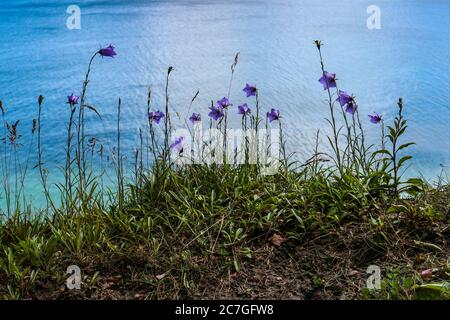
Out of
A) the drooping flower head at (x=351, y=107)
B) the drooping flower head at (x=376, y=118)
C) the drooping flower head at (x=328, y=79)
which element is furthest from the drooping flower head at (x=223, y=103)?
the drooping flower head at (x=376, y=118)

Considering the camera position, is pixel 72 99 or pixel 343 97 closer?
pixel 72 99

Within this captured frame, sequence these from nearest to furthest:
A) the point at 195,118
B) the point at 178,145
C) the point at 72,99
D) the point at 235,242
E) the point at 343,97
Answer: the point at 235,242 < the point at 72,99 < the point at 343,97 < the point at 178,145 < the point at 195,118

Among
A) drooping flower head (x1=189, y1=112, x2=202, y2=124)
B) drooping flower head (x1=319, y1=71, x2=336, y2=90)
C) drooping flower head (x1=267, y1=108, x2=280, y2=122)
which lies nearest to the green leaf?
drooping flower head (x1=319, y1=71, x2=336, y2=90)

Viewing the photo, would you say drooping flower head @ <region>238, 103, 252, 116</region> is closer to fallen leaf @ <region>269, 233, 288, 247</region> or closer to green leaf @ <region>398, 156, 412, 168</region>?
fallen leaf @ <region>269, 233, 288, 247</region>

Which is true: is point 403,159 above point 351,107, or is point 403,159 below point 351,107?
below

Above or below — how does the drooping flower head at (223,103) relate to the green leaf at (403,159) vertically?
above

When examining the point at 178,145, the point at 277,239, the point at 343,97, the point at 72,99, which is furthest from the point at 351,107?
the point at 72,99

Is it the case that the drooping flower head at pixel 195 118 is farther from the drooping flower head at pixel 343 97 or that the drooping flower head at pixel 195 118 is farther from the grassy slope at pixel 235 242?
the drooping flower head at pixel 343 97

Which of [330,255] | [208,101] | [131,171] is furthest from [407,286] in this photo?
[208,101]

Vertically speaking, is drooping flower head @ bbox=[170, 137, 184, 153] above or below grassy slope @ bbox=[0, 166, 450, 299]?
above

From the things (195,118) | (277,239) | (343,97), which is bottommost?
(277,239)

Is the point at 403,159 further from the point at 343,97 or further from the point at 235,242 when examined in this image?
the point at 235,242

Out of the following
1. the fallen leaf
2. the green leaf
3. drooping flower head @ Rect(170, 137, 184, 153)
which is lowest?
the fallen leaf

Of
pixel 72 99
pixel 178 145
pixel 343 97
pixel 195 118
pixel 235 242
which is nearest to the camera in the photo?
pixel 235 242
